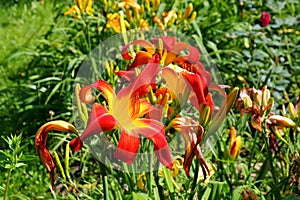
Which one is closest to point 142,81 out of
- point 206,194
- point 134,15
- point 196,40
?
point 206,194

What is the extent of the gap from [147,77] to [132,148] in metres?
0.20

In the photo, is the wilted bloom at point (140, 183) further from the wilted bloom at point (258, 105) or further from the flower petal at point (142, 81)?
the flower petal at point (142, 81)

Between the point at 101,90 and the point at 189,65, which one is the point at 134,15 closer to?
the point at 189,65

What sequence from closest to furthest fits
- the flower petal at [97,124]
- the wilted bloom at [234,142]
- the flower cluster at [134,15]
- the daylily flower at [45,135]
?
the flower petal at [97,124], the daylily flower at [45,135], the wilted bloom at [234,142], the flower cluster at [134,15]

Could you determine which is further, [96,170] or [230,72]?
[230,72]

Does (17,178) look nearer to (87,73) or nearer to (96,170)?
(96,170)

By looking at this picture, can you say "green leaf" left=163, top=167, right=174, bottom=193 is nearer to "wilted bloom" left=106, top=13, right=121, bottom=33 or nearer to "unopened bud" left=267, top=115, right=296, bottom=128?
"unopened bud" left=267, top=115, right=296, bottom=128

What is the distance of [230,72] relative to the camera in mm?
3689

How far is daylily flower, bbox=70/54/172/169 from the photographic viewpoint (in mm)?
1417

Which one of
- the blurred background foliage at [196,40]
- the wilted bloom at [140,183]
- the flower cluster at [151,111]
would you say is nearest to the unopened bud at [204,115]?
the flower cluster at [151,111]

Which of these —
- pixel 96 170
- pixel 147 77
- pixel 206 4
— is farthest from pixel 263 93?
pixel 206 4

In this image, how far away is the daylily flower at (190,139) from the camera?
4.92 ft

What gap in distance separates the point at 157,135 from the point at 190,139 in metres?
0.11

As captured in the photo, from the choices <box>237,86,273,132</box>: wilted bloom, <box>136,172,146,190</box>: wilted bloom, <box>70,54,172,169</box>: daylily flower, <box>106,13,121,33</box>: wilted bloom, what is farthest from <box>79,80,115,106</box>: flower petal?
<box>106,13,121,33</box>: wilted bloom
